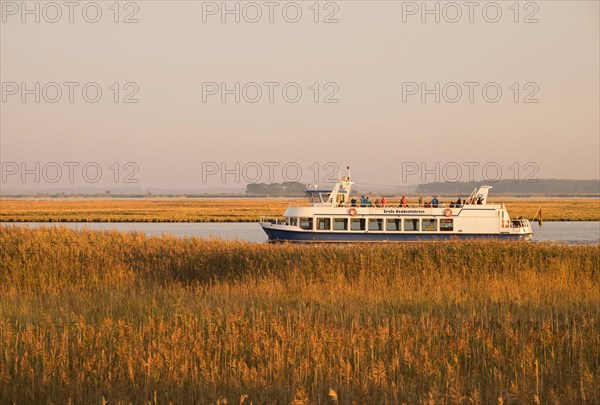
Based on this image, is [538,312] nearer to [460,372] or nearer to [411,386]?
[460,372]

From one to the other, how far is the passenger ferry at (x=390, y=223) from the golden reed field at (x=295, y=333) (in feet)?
105

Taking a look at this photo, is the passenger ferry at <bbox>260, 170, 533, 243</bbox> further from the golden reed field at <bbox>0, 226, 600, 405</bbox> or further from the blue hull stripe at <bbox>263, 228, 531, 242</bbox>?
the golden reed field at <bbox>0, 226, 600, 405</bbox>

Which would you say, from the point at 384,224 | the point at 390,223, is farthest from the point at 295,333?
the point at 390,223

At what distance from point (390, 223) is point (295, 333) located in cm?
4786

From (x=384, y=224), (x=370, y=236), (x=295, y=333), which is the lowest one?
(x=370, y=236)

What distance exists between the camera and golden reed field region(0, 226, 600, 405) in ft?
35.6

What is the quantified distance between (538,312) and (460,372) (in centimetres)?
592

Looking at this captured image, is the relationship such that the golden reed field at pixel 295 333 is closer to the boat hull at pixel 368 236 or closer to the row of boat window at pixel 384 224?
the boat hull at pixel 368 236

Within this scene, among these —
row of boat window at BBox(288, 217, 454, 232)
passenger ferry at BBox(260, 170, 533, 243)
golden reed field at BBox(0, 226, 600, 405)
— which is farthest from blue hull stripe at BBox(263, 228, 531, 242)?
golden reed field at BBox(0, 226, 600, 405)

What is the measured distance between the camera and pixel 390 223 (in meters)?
61.4

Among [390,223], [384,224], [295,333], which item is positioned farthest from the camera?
[390,223]

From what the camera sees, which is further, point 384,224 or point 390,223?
point 390,223

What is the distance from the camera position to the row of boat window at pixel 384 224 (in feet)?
200

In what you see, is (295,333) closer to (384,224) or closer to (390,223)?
(384,224)
